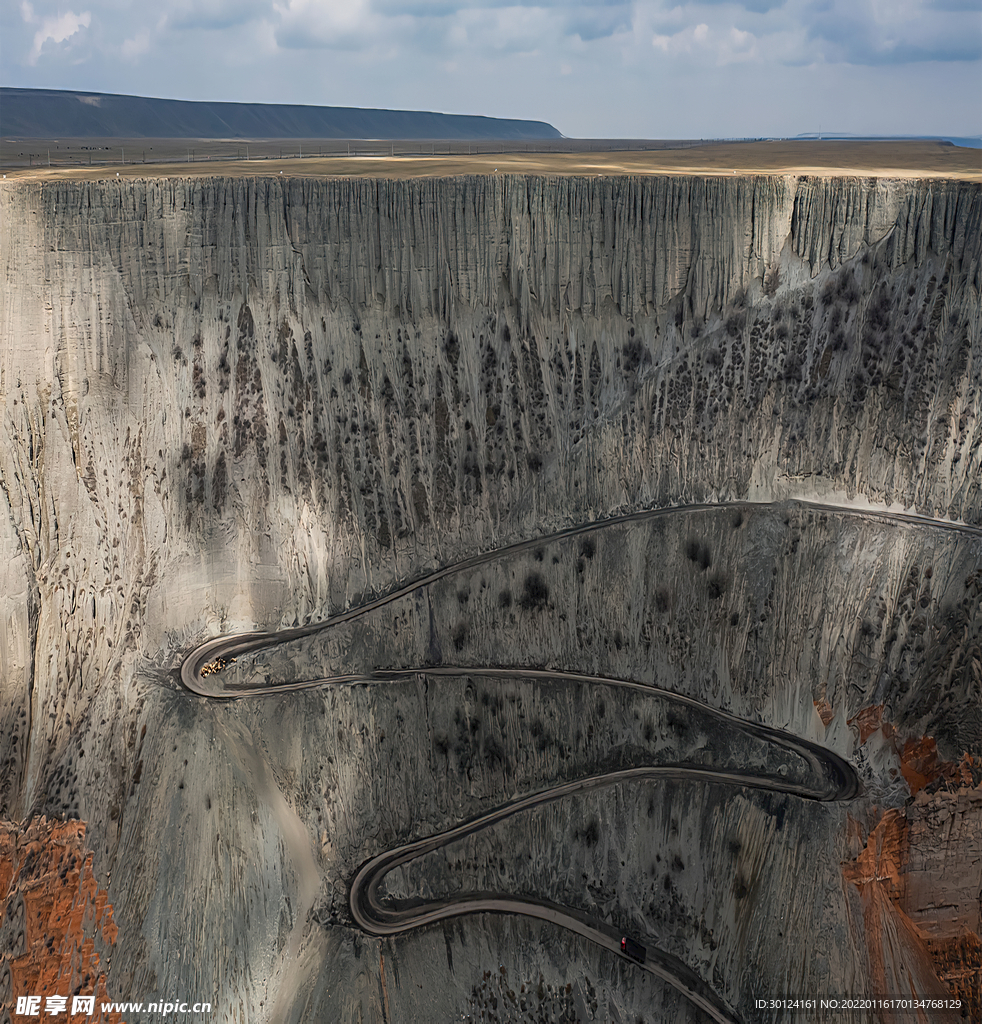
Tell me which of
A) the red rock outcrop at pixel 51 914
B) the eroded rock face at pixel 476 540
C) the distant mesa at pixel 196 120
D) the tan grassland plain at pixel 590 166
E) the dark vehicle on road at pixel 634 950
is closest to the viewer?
the red rock outcrop at pixel 51 914

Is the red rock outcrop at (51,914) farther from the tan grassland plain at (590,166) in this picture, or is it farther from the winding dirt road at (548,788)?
the tan grassland plain at (590,166)

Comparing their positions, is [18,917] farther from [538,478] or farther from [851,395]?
[851,395]

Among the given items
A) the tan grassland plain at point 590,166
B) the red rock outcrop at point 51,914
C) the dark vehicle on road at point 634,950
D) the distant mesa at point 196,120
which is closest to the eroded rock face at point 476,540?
the red rock outcrop at point 51,914

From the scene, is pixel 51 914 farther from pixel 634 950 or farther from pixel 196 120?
pixel 196 120

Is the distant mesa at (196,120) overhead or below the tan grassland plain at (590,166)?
overhead

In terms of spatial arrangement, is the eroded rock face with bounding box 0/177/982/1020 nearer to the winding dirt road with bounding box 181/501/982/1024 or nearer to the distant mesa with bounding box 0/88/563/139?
the winding dirt road with bounding box 181/501/982/1024

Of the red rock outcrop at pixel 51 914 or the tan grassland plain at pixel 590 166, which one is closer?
the red rock outcrop at pixel 51 914
